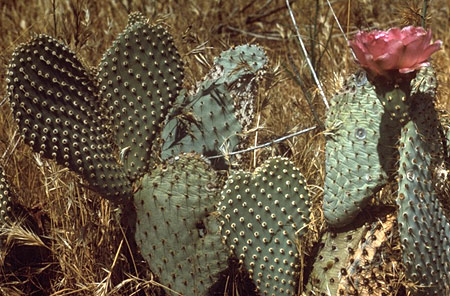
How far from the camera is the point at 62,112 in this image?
2.20 metres

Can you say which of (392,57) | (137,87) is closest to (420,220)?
(392,57)

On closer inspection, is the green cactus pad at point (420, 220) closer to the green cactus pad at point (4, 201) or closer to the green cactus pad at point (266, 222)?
the green cactus pad at point (266, 222)

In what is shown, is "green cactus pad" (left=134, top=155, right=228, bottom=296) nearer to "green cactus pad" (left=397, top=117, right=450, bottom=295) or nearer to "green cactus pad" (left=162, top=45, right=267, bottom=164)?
"green cactus pad" (left=162, top=45, right=267, bottom=164)

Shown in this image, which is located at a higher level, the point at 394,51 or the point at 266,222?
the point at 394,51

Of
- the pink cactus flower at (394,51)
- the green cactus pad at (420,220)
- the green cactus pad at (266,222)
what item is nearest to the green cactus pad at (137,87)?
the green cactus pad at (266,222)

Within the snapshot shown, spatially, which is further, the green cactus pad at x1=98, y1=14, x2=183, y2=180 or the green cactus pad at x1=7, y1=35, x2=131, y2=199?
the green cactus pad at x1=98, y1=14, x2=183, y2=180

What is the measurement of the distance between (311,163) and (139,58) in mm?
778

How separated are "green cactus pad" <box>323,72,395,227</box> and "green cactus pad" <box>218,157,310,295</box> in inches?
4.5

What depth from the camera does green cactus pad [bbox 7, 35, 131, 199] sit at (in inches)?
83.1

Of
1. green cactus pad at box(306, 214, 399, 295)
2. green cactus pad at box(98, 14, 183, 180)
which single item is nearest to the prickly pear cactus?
green cactus pad at box(306, 214, 399, 295)

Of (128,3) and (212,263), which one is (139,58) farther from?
(128,3)

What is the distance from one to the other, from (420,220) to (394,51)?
17.5 inches

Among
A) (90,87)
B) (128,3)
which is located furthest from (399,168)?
(128,3)

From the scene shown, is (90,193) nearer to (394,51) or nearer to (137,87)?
(137,87)
